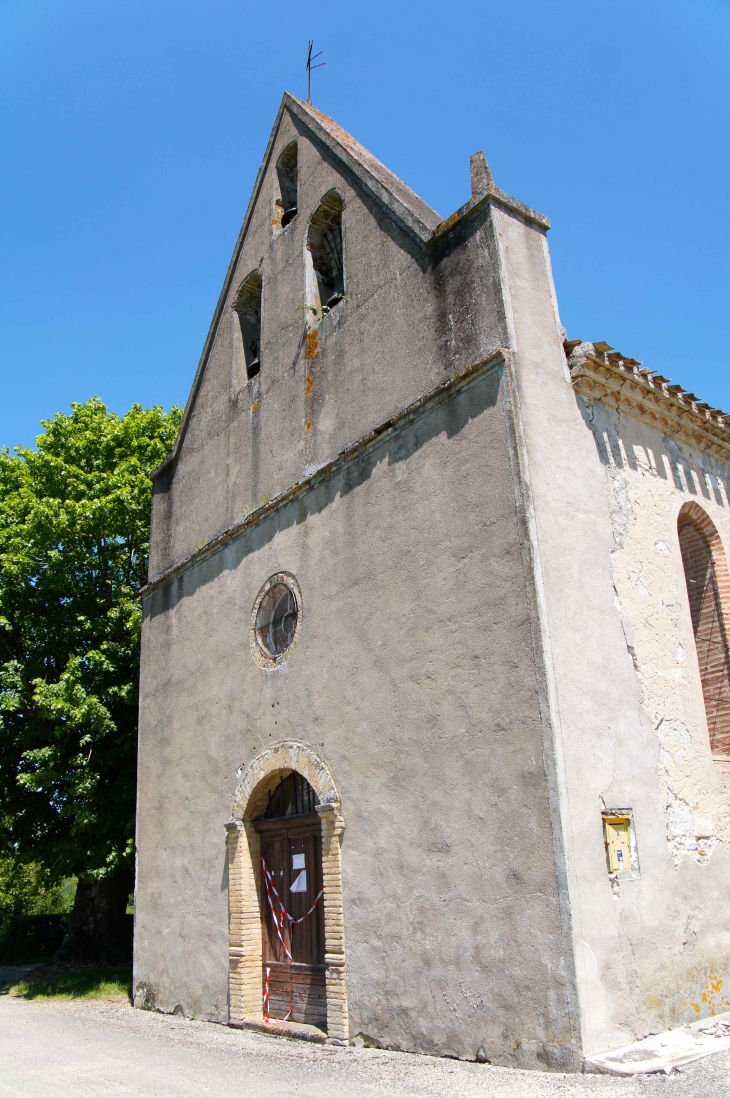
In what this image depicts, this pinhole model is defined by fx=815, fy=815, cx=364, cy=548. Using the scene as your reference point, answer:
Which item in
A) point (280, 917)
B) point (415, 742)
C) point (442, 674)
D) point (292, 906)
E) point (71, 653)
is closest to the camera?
point (442, 674)

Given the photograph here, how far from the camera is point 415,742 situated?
24.7ft

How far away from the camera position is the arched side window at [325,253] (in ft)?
35.5

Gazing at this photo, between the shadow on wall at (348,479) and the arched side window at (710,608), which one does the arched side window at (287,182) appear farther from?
the arched side window at (710,608)

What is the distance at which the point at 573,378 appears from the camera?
7.96m

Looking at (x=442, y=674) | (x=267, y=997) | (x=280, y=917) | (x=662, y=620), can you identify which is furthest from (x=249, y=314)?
(x=267, y=997)

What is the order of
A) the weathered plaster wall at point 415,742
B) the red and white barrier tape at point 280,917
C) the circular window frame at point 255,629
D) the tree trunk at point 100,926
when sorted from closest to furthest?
the weathered plaster wall at point 415,742 < the red and white barrier tape at point 280,917 < the circular window frame at point 255,629 < the tree trunk at point 100,926

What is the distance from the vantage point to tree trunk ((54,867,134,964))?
15.4 m

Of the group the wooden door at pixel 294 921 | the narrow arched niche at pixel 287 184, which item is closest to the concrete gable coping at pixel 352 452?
the wooden door at pixel 294 921

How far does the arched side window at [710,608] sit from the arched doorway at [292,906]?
4.40 meters

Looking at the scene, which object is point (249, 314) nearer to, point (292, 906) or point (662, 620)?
point (662, 620)

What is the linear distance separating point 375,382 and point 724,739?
5285mm

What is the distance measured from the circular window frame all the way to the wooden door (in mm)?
1784

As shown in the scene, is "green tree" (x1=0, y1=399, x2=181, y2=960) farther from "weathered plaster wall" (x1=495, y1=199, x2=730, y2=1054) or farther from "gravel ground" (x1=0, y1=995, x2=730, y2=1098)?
"weathered plaster wall" (x1=495, y1=199, x2=730, y2=1054)

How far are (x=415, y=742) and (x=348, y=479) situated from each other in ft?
10.1
